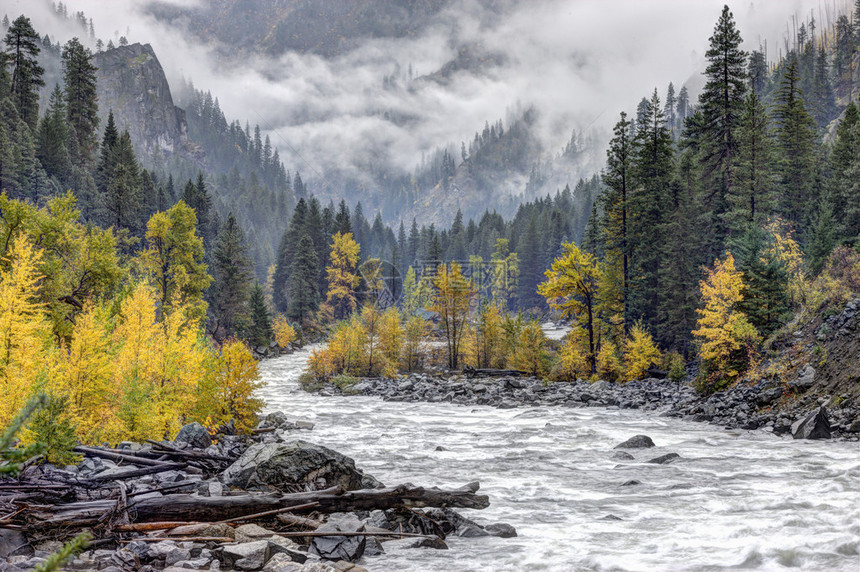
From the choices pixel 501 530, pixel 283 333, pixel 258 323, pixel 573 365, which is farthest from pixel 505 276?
pixel 501 530

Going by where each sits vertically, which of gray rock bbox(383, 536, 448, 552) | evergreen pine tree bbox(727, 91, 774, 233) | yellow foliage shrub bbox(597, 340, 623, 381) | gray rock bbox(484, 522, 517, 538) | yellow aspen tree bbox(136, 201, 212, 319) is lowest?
gray rock bbox(484, 522, 517, 538)

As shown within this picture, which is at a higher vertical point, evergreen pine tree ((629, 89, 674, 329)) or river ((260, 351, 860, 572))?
evergreen pine tree ((629, 89, 674, 329))

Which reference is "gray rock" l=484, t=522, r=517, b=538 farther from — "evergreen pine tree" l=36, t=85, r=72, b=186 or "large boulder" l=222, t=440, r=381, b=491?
"evergreen pine tree" l=36, t=85, r=72, b=186

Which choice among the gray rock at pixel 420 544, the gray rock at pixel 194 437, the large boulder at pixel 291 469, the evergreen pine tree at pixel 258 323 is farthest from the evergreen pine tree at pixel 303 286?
the gray rock at pixel 420 544

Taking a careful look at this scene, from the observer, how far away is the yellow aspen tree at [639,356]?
35.7 m

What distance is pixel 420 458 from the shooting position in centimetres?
1756

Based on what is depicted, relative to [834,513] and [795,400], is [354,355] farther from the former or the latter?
[834,513]

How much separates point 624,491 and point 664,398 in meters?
17.8

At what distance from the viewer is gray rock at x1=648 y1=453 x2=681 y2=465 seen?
1589 cm

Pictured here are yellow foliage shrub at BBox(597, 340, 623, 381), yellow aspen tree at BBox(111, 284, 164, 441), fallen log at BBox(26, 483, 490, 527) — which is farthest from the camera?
yellow foliage shrub at BBox(597, 340, 623, 381)

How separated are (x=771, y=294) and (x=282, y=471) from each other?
89.0ft

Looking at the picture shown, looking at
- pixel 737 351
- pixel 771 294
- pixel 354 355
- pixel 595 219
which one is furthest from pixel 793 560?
pixel 595 219

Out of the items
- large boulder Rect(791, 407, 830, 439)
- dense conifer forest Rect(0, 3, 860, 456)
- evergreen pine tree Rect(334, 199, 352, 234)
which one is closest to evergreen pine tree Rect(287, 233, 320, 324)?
dense conifer forest Rect(0, 3, 860, 456)

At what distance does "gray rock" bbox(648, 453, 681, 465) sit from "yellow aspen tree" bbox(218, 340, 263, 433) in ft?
48.0
